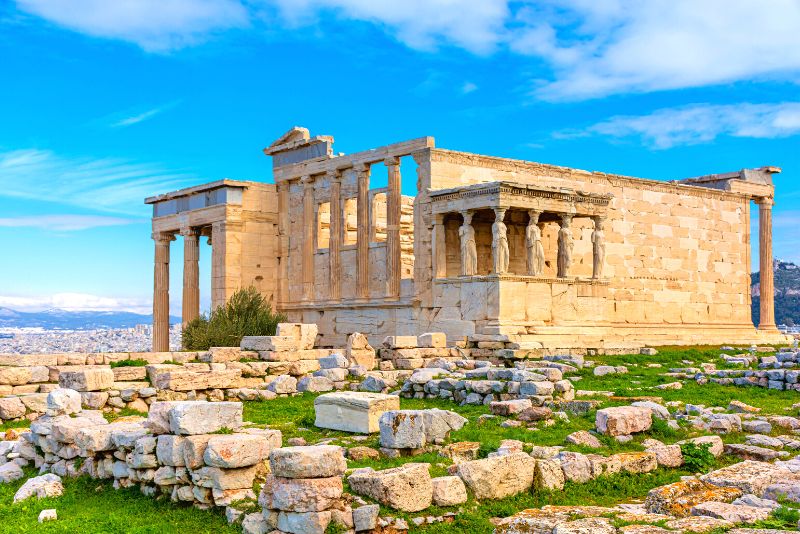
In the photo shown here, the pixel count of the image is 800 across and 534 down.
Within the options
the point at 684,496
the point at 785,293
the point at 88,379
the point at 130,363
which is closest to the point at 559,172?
the point at 130,363

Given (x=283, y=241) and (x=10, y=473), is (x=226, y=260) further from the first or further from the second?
(x=10, y=473)

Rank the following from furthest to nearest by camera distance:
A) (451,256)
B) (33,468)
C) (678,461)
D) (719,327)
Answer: (719,327) → (451,256) → (33,468) → (678,461)

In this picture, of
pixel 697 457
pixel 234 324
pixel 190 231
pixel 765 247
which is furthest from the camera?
pixel 765 247

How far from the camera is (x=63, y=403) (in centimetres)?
1285

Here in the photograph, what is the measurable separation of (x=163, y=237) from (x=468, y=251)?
1406cm

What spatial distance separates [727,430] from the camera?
1238 cm

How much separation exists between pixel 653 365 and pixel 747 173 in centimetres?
1790

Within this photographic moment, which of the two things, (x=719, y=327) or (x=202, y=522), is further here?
(x=719, y=327)

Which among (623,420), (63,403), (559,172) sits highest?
(559,172)

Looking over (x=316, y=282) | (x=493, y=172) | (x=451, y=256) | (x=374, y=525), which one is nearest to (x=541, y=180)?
(x=493, y=172)

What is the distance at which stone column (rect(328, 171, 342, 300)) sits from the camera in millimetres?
29656

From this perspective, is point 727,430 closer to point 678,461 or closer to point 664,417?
point 664,417

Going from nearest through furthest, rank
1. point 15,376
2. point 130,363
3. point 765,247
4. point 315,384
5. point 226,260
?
point 15,376
point 315,384
point 130,363
point 226,260
point 765,247

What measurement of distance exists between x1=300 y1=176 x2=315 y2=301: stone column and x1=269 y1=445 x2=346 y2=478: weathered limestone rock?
2243 cm
